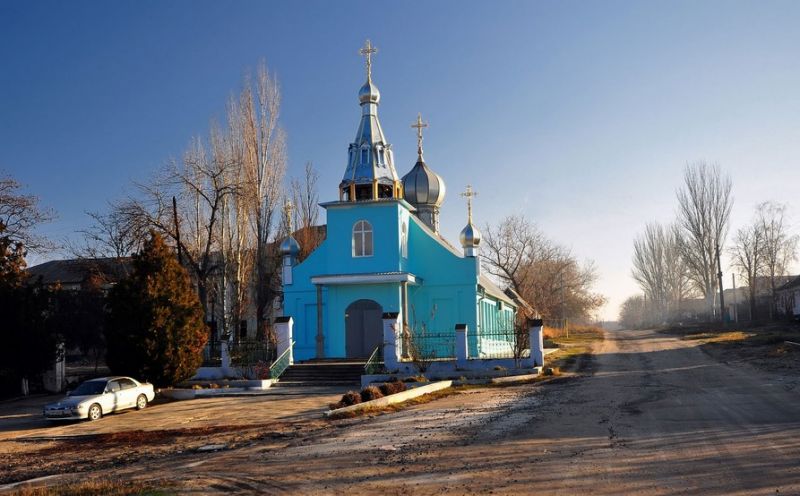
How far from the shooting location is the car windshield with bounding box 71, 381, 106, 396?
1980cm

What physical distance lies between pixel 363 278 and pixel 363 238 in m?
2.14

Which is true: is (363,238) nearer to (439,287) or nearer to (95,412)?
(439,287)

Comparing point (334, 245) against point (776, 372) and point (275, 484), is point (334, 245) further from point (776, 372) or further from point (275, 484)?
point (275, 484)

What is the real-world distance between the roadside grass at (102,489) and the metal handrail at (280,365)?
16.0 metres

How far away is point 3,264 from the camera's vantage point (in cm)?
2688

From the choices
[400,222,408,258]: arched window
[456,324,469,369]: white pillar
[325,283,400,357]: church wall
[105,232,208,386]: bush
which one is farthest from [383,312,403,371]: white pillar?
[400,222,408,258]: arched window

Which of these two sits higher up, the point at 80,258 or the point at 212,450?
the point at 80,258

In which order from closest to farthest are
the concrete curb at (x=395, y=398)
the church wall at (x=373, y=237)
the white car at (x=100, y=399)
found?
the concrete curb at (x=395, y=398)
the white car at (x=100, y=399)
the church wall at (x=373, y=237)

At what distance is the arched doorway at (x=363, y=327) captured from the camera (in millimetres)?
30750

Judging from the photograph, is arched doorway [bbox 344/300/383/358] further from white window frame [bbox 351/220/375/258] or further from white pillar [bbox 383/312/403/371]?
white pillar [bbox 383/312/403/371]

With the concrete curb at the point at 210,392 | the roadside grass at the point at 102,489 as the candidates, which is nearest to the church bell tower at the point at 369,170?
the concrete curb at the point at 210,392

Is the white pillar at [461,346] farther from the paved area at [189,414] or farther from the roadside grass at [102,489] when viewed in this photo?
the roadside grass at [102,489]

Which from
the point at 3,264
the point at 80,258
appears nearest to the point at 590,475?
the point at 3,264

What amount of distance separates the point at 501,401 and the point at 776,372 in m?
9.76
